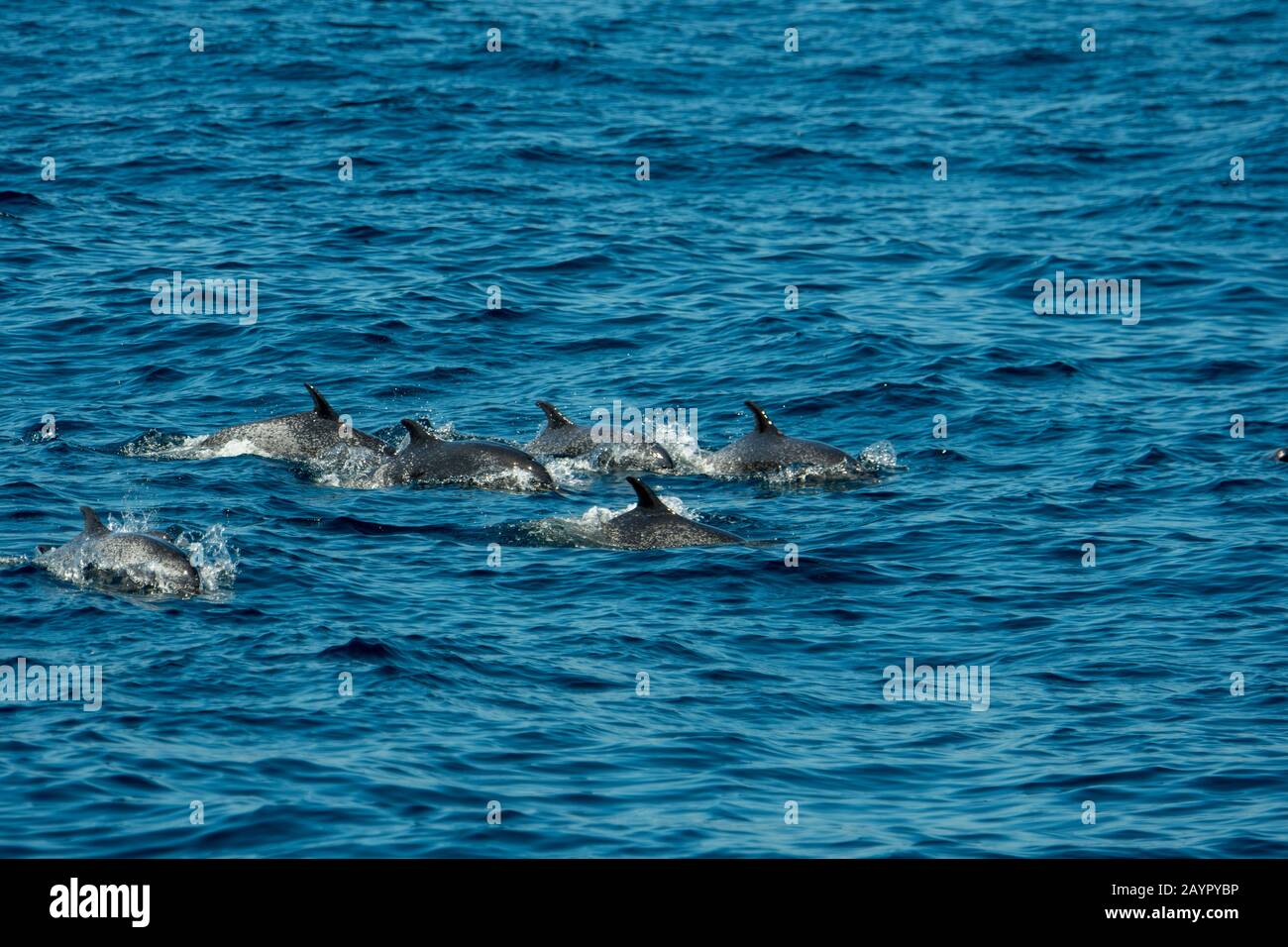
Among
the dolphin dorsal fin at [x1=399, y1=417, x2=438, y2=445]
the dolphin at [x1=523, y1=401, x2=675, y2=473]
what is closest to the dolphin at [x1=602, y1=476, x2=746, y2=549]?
the dolphin at [x1=523, y1=401, x2=675, y2=473]

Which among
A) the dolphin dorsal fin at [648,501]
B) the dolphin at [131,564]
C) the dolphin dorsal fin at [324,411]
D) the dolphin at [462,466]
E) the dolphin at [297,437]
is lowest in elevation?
the dolphin at [131,564]

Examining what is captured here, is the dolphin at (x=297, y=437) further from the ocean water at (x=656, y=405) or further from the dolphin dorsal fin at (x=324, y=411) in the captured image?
the ocean water at (x=656, y=405)

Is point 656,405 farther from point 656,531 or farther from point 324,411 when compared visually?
point 656,531

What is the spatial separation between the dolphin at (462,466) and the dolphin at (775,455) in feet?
8.97

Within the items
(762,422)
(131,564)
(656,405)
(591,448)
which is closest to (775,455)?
(762,422)

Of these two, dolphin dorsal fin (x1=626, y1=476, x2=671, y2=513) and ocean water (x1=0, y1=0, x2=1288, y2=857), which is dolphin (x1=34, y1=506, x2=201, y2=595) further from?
dolphin dorsal fin (x1=626, y1=476, x2=671, y2=513)

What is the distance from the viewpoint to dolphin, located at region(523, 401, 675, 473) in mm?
25111

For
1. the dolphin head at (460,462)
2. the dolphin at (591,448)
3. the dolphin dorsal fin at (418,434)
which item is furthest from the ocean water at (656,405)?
the dolphin dorsal fin at (418,434)

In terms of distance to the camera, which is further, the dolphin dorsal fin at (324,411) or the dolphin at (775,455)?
the dolphin at (775,455)

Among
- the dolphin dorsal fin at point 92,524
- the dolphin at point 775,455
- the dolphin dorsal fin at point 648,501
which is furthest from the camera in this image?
the dolphin at point 775,455

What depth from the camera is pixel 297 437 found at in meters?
24.8

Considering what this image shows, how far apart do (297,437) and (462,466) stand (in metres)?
2.63

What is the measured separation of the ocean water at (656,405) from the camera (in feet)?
50.2
